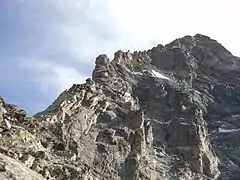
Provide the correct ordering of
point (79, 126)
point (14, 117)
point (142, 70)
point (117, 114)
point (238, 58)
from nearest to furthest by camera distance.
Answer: point (14, 117) < point (79, 126) < point (117, 114) < point (142, 70) < point (238, 58)

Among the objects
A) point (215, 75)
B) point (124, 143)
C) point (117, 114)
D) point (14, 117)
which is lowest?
point (14, 117)

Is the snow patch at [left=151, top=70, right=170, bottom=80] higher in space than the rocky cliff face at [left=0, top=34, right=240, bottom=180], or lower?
higher

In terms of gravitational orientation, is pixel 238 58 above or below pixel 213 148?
above

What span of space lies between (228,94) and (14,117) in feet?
459

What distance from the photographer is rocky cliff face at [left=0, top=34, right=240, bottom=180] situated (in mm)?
101356

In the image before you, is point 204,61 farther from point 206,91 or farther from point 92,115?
point 92,115

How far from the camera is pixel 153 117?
14050cm

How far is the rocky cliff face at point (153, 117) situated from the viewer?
101356 millimetres

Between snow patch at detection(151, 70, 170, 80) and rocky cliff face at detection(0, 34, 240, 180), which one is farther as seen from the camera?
snow patch at detection(151, 70, 170, 80)

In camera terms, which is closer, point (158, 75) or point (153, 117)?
point (153, 117)

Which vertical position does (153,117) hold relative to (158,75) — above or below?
below

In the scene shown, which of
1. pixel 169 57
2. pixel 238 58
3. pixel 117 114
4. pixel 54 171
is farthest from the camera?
pixel 238 58

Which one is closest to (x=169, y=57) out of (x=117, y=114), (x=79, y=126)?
(x=117, y=114)

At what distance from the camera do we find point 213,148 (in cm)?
14500
